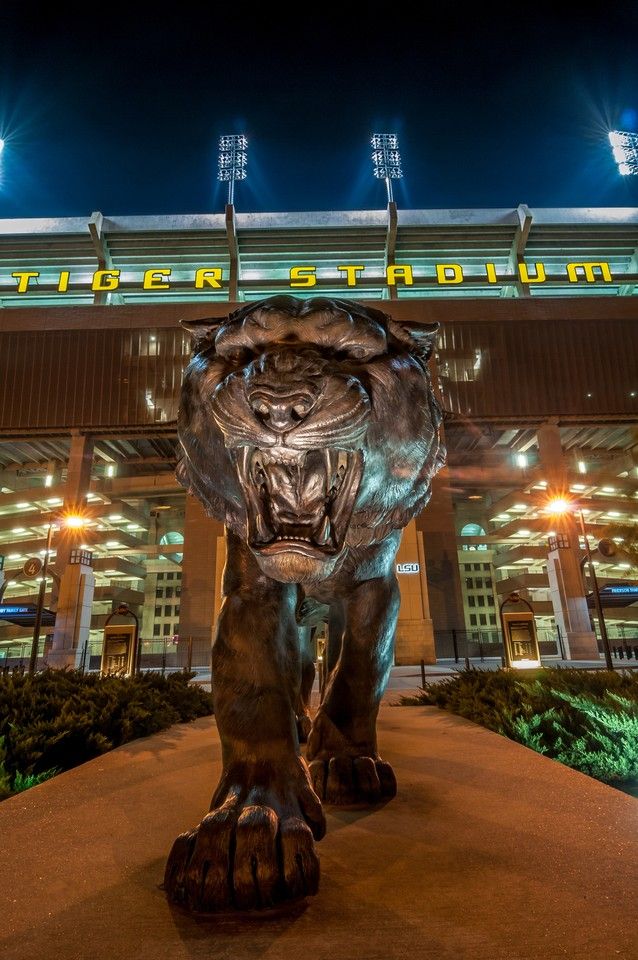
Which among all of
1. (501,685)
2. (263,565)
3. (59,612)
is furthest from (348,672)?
(59,612)

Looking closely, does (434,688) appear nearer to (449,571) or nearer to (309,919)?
(309,919)

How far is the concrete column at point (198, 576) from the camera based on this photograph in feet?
74.8

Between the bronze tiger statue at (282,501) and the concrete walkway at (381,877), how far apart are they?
121 millimetres

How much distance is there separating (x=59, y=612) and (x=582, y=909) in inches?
822

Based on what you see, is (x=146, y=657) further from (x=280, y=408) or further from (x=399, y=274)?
(x=280, y=408)

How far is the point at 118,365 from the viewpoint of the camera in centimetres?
2155

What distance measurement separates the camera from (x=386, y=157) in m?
35.9

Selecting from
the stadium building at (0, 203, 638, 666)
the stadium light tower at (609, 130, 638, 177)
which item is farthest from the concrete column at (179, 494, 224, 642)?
the stadium light tower at (609, 130, 638, 177)

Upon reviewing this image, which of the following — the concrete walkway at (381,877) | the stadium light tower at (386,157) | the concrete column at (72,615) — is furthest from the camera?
the stadium light tower at (386,157)

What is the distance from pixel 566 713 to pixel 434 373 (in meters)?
18.3

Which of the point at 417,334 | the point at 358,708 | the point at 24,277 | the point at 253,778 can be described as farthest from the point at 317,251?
the point at 253,778

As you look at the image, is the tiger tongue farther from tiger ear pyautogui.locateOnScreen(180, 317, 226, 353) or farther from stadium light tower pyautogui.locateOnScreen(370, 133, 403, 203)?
stadium light tower pyautogui.locateOnScreen(370, 133, 403, 203)

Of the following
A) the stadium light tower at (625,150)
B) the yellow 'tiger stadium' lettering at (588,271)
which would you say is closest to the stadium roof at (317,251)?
the yellow 'tiger stadium' lettering at (588,271)

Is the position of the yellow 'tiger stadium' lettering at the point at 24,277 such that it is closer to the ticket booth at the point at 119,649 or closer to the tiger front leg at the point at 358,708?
the ticket booth at the point at 119,649
